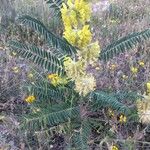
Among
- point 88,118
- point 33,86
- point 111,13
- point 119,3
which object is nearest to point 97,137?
point 88,118

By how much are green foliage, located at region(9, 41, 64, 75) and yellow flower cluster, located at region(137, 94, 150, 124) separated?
0.57 m

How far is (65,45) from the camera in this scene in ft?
8.92

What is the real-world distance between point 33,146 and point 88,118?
16.3 inches

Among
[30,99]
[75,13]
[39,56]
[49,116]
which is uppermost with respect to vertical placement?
[75,13]

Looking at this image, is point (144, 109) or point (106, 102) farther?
point (106, 102)

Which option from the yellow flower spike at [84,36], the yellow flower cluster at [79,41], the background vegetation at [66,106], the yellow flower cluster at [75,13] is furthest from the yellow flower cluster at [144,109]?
the yellow flower cluster at [75,13]

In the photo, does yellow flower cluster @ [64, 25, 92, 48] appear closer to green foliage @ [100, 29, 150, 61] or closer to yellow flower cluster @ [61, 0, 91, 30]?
yellow flower cluster @ [61, 0, 91, 30]

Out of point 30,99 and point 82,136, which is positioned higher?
point 30,99

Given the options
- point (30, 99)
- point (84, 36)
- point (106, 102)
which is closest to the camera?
point (84, 36)

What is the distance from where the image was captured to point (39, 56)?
276 cm

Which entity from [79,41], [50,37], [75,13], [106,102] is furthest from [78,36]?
[106,102]

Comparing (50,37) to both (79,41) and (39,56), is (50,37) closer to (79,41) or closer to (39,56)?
(39,56)

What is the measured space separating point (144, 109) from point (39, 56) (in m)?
0.78

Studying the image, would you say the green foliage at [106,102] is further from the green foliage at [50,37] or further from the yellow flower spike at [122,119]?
the green foliage at [50,37]
